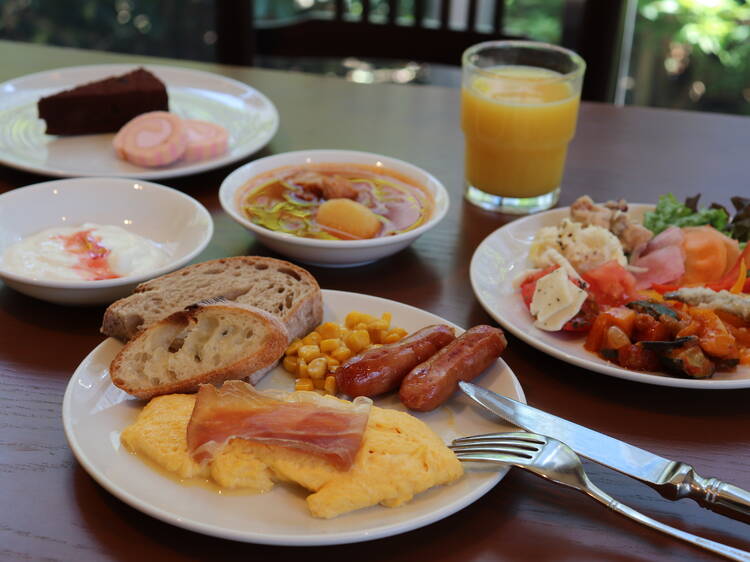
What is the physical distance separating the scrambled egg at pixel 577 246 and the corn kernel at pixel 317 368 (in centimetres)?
68

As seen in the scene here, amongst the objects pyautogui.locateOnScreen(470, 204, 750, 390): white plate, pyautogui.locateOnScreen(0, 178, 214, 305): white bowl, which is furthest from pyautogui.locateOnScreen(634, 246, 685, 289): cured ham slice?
pyautogui.locateOnScreen(0, 178, 214, 305): white bowl

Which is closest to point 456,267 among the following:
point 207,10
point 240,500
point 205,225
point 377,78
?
point 205,225

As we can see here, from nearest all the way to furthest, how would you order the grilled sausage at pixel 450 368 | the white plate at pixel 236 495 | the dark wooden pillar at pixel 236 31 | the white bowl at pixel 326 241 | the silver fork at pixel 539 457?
the white plate at pixel 236 495, the silver fork at pixel 539 457, the grilled sausage at pixel 450 368, the white bowl at pixel 326 241, the dark wooden pillar at pixel 236 31

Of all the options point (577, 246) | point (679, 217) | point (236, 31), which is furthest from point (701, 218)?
point (236, 31)

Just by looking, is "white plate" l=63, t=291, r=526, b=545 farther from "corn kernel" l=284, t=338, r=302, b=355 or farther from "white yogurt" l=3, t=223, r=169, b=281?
"white yogurt" l=3, t=223, r=169, b=281

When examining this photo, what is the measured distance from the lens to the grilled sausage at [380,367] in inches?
59.9

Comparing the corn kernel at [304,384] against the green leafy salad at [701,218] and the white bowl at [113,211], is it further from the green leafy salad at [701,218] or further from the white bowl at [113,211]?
the green leafy salad at [701,218]

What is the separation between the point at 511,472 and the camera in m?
1.42

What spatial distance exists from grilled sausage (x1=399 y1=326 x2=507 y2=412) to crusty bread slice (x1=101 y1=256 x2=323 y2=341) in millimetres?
315

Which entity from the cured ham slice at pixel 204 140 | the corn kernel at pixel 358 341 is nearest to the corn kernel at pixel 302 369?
the corn kernel at pixel 358 341

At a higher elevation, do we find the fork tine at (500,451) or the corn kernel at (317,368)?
the fork tine at (500,451)

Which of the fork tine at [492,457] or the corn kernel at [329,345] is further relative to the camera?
the corn kernel at [329,345]

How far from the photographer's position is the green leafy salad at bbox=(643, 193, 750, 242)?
217cm

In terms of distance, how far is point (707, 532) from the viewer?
1.30 meters
